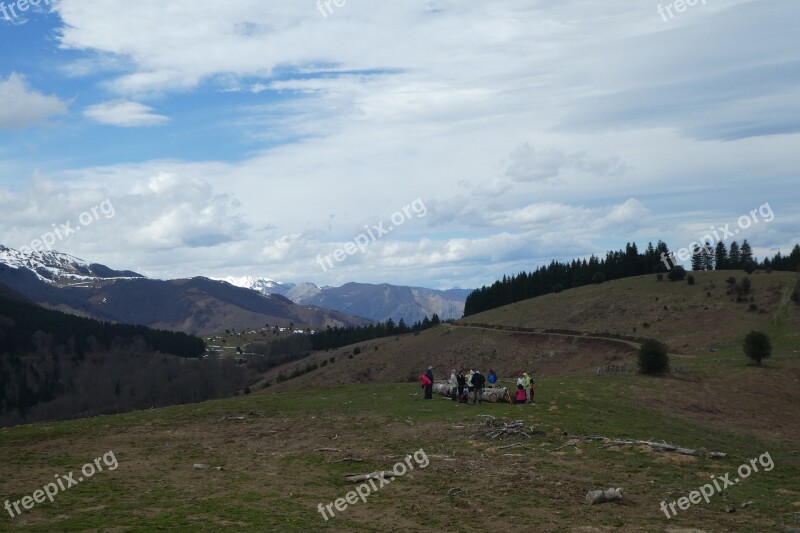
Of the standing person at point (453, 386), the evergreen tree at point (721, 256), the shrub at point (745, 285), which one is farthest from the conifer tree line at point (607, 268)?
the standing person at point (453, 386)

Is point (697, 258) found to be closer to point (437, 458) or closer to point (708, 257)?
point (708, 257)

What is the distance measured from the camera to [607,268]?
475 feet

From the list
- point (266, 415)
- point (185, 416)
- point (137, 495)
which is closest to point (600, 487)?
point (137, 495)

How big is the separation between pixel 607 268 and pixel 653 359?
101m

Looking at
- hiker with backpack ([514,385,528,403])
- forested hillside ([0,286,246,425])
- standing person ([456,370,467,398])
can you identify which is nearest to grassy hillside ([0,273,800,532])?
standing person ([456,370,467,398])

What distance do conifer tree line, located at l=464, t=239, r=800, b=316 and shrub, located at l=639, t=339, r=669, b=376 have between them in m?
85.2

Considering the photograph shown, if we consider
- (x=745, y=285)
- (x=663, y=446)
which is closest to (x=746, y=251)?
(x=745, y=285)

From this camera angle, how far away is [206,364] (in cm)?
16612

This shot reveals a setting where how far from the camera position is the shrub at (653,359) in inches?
1895

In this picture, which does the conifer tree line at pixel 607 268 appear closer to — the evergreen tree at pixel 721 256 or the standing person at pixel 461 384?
the evergreen tree at pixel 721 256

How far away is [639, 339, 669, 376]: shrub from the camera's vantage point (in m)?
48.1

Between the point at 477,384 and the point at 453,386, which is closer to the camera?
the point at 477,384

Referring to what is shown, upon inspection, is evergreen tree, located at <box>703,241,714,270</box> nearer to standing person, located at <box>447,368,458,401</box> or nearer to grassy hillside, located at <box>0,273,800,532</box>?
grassy hillside, located at <box>0,273,800,532</box>

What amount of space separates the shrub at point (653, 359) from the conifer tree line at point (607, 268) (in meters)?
85.2
